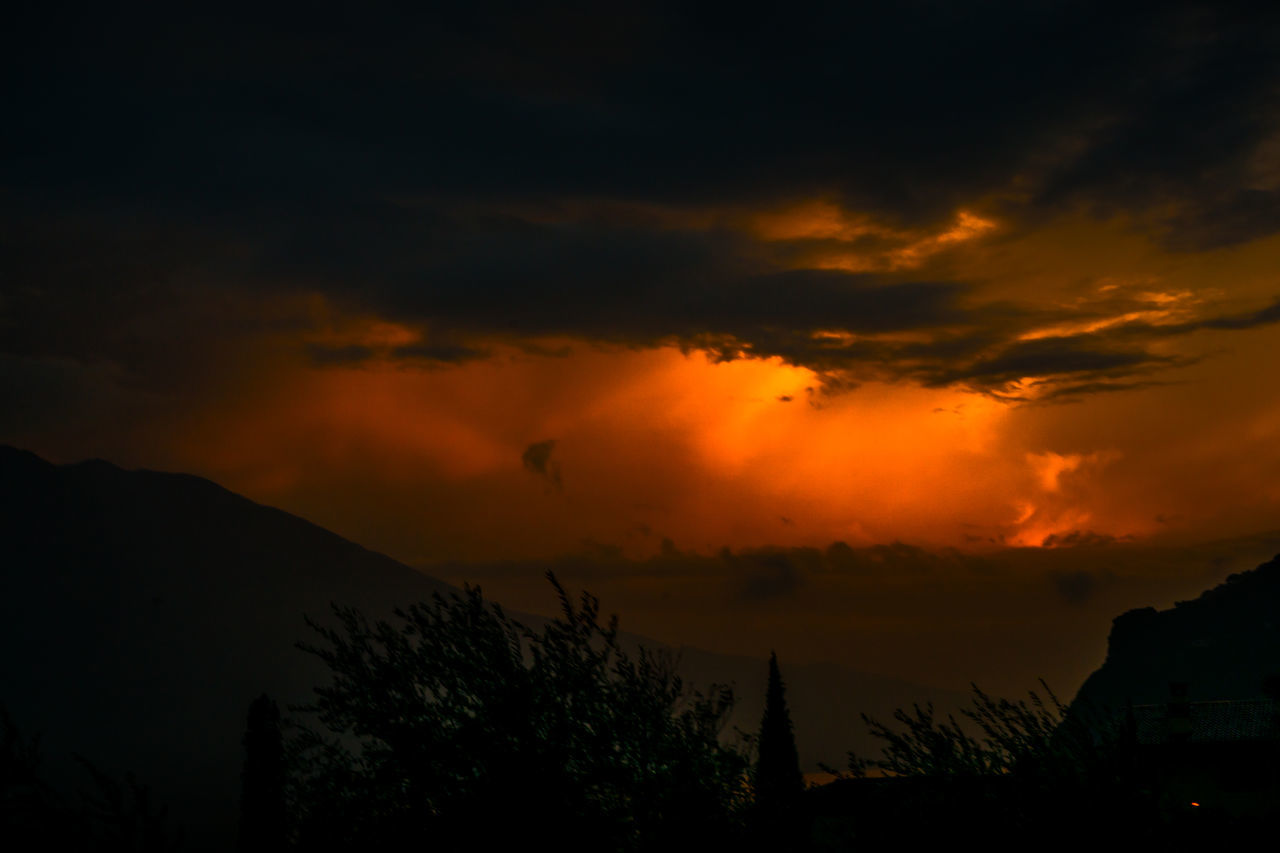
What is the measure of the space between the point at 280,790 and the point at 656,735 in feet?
19.4

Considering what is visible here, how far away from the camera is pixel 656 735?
17.8 m

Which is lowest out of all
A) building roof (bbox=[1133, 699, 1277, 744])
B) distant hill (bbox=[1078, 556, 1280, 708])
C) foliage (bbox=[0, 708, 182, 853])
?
building roof (bbox=[1133, 699, 1277, 744])

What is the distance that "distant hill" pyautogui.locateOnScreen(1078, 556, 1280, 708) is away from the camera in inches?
7032

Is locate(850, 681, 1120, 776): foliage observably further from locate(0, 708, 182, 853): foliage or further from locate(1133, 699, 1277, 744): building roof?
locate(1133, 699, 1277, 744): building roof

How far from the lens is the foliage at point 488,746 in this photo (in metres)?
16.0

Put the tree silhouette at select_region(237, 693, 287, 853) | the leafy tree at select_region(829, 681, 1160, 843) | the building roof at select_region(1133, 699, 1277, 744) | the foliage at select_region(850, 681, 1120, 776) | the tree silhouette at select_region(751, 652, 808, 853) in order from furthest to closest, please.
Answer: the building roof at select_region(1133, 699, 1277, 744) < the tree silhouette at select_region(237, 693, 287, 853) < the foliage at select_region(850, 681, 1120, 776) < the tree silhouette at select_region(751, 652, 808, 853) < the leafy tree at select_region(829, 681, 1160, 843)

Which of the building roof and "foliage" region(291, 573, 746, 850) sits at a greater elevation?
"foliage" region(291, 573, 746, 850)

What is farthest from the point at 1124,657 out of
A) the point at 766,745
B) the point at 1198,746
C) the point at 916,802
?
the point at 916,802

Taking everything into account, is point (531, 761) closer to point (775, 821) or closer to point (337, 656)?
point (337, 656)

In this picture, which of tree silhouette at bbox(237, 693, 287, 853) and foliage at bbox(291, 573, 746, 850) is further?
tree silhouette at bbox(237, 693, 287, 853)

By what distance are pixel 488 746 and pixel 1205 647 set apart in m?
200

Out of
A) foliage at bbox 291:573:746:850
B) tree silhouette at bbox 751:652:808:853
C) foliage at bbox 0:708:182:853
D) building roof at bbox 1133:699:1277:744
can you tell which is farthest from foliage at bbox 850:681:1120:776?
building roof at bbox 1133:699:1277:744

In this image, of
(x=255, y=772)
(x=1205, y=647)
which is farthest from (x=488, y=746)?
(x=1205, y=647)

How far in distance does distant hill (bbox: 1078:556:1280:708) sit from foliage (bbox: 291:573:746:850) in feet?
579
